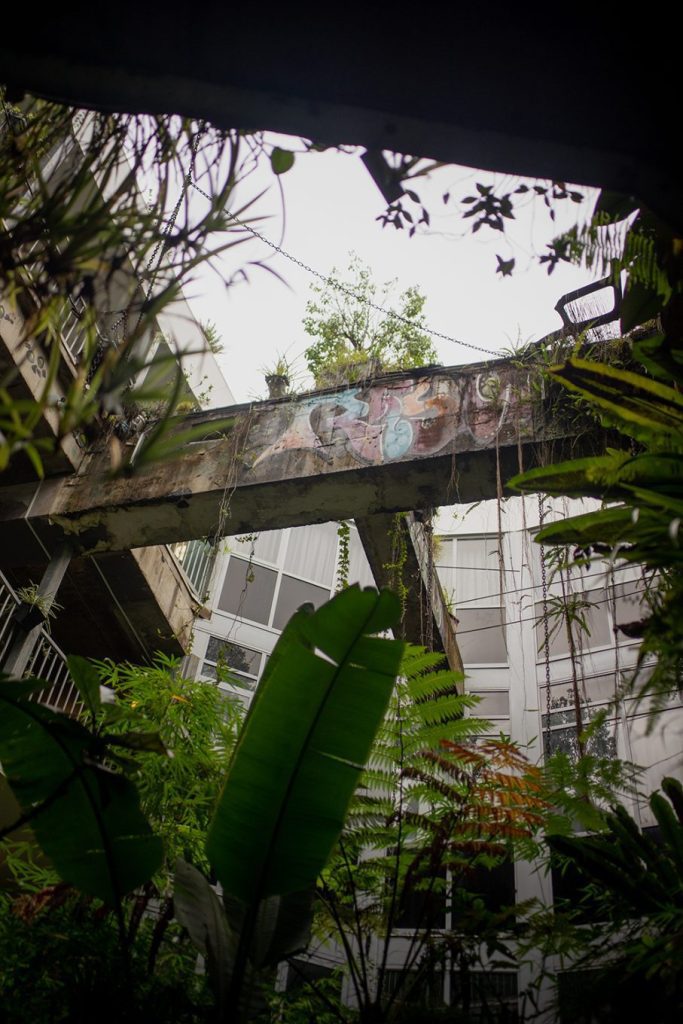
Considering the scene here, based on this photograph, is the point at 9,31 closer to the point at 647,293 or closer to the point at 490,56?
the point at 490,56

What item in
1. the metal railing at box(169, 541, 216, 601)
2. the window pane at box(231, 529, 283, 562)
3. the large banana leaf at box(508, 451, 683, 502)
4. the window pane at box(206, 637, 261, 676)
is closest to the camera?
the large banana leaf at box(508, 451, 683, 502)

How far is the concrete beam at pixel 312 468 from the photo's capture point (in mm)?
5625

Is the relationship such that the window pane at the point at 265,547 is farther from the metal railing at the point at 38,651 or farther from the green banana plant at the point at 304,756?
the green banana plant at the point at 304,756

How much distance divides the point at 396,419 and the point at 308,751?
414cm

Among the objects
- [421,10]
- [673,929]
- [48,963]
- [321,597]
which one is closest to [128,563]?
[321,597]

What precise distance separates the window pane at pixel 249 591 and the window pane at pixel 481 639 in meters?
3.00

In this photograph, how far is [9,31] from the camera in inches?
55.1

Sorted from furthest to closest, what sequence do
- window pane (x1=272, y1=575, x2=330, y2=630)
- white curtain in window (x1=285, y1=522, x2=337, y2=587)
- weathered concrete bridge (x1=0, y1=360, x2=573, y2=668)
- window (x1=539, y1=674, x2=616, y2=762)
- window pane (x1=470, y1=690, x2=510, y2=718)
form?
white curtain in window (x1=285, y1=522, x2=337, y2=587), window pane (x1=272, y1=575, x2=330, y2=630), window pane (x1=470, y1=690, x2=510, y2=718), window (x1=539, y1=674, x2=616, y2=762), weathered concrete bridge (x1=0, y1=360, x2=573, y2=668)

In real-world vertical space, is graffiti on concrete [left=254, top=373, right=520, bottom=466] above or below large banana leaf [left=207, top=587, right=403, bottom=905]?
above

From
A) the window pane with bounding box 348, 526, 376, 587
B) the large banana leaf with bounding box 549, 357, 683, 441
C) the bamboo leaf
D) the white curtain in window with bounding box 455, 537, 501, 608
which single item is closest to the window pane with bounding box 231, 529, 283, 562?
the window pane with bounding box 348, 526, 376, 587

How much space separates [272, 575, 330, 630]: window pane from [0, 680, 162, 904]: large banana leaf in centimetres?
827

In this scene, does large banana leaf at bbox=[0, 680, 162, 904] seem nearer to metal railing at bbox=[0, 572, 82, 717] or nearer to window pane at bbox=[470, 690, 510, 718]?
metal railing at bbox=[0, 572, 82, 717]

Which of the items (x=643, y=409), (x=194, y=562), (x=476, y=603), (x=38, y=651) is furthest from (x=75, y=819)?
(x=476, y=603)

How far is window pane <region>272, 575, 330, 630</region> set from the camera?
1064 centimetres
